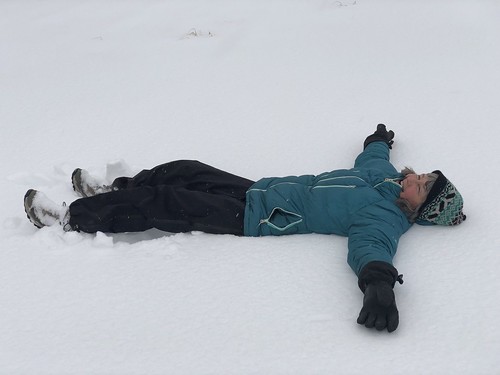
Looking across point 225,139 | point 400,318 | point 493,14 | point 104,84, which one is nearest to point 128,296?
point 400,318

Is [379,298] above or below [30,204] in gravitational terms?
below

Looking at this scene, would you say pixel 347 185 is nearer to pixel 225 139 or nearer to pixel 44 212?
pixel 225 139

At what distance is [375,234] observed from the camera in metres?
2.19

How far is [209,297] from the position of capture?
2.06m

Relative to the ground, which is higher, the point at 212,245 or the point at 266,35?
the point at 266,35

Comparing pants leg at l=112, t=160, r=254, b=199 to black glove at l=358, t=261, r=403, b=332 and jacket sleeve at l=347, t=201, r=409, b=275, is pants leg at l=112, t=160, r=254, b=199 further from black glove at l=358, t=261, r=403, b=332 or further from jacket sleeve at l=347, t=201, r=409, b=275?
black glove at l=358, t=261, r=403, b=332

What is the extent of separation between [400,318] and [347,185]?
2.40 feet

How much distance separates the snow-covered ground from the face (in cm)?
15

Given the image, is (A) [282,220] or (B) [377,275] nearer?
(B) [377,275]

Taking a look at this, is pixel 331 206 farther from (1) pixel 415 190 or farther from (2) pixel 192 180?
(2) pixel 192 180

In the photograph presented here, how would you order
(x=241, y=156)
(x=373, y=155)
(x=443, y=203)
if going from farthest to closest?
(x=241, y=156), (x=373, y=155), (x=443, y=203)

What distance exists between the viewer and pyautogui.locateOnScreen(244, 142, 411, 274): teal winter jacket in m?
2.32

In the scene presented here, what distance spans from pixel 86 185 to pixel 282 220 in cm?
107

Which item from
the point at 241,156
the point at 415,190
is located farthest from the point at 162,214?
the point at 415,190
